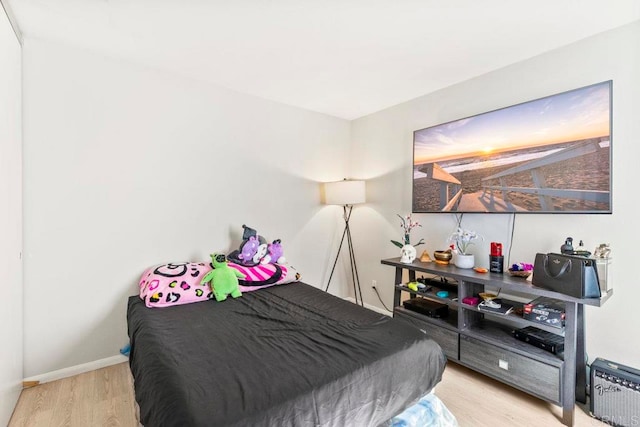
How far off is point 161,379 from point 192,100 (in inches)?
91.7

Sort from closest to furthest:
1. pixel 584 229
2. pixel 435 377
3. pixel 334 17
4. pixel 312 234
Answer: pixel 435 377 → pixel 334 17 → pixel 584 229 → pixel 312 234

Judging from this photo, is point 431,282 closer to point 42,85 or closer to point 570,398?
point 570,398

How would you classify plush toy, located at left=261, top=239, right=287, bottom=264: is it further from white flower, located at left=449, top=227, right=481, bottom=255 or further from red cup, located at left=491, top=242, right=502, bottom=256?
red cup, located at left=491, top=242, right=502, bottom=256

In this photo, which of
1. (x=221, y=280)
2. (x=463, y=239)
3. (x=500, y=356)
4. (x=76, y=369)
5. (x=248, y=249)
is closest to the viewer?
(x=500, y=356)

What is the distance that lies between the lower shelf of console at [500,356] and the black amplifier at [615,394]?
0.23 metres

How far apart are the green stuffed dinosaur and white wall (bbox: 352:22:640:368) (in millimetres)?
1808

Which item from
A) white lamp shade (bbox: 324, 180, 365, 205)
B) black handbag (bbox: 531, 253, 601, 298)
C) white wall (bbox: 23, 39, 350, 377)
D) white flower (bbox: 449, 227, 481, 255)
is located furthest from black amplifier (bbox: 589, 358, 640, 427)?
white wall (bbox: 23, 39, 350, 377)

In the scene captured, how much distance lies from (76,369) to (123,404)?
0.65 meters

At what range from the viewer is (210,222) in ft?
9.25

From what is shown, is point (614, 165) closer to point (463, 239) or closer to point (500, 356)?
point (463, 239)

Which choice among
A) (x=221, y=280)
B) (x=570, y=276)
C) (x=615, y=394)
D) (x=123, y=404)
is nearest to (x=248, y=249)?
(x=221, y=280)

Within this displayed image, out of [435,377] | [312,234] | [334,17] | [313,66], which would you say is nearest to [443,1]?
[334,17]

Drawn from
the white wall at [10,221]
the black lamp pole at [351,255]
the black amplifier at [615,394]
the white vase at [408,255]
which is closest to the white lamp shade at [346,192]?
the black lamp pole at [351,255]

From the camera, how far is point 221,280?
92.7 inches
